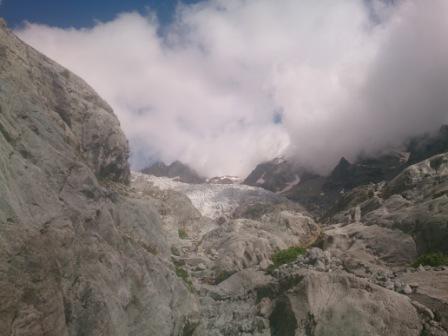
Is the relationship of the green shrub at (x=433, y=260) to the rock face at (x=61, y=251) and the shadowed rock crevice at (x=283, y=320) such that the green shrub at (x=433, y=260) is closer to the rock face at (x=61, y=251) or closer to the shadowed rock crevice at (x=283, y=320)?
the shadowed rock crevice at (x=283, y=320)

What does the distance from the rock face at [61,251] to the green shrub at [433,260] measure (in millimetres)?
25476

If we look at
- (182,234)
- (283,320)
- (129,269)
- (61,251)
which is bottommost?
(283,320)

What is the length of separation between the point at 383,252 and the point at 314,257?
10039 millimetres

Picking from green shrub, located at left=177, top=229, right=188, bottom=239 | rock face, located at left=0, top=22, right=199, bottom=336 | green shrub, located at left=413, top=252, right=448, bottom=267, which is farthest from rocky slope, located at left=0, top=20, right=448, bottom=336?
green shrub, located at left=177, top=229, right=188, bottom=239

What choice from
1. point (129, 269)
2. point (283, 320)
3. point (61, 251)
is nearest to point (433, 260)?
point (283, 320)

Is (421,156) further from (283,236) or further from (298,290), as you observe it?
(298,290)

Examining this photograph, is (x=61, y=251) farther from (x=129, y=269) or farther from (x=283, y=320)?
(x=283, y=320)

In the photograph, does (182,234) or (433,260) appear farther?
(182,234)

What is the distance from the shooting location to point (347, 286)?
1314 inches

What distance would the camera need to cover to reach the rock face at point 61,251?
18.0m

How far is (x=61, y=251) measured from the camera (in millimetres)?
22125

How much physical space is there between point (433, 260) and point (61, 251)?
38.0 m

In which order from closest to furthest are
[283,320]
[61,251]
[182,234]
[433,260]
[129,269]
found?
[61,251], [129,269], [283,320], [433,260], [182,234]

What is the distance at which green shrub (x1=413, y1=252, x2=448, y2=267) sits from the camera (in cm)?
4069
